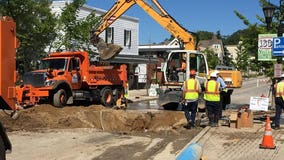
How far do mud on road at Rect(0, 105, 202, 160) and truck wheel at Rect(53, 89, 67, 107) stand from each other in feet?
6.97

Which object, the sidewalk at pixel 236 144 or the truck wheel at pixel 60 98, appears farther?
the truck wheel at pixel 60 98

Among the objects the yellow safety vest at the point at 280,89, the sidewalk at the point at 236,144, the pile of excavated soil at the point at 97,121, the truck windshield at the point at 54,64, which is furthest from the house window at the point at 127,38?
the yellow safety vest at the point at 280,89

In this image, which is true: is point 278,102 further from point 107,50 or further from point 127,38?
point 127,38

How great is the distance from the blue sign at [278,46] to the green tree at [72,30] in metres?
17.7

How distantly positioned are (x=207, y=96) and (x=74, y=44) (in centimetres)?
1964

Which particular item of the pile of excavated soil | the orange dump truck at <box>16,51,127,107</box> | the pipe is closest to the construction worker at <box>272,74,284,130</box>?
the pile of excavated soil

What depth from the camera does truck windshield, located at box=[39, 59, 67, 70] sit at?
24484 millimetres

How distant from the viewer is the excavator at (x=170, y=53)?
24.3m

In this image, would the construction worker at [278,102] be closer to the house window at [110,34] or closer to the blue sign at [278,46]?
the blue sign at [278,46]

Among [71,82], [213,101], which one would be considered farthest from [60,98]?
[213,101]

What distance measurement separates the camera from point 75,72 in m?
24.8

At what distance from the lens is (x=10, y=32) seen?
7.05m

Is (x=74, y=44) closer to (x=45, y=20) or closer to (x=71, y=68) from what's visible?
(x=45, y=20)

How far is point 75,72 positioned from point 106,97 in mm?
2824
